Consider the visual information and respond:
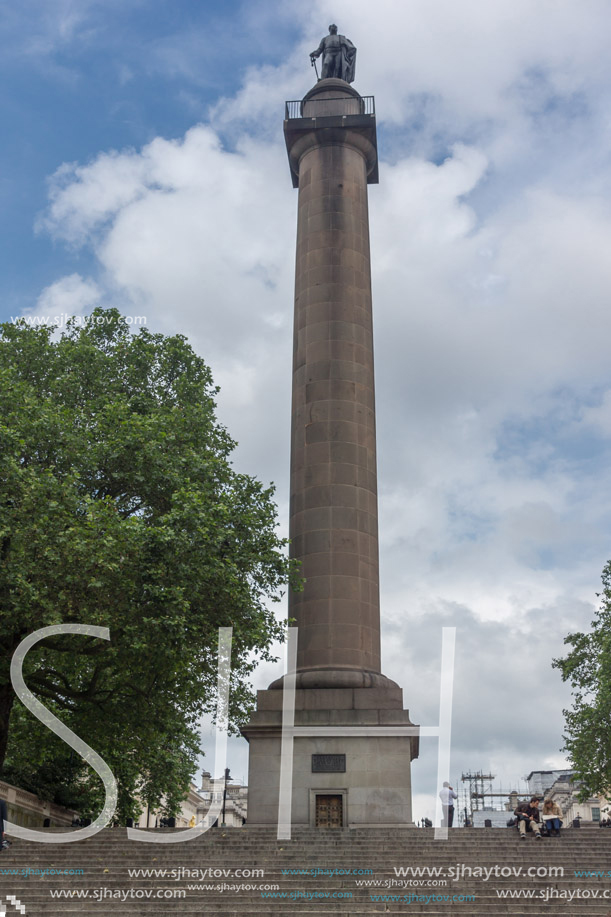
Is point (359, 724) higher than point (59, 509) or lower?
lower

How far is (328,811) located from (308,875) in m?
7.70

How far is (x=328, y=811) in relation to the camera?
2741 centimetres

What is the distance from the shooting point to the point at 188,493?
88.0 ft

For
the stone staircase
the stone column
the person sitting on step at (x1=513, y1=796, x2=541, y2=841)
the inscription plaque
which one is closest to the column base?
the inscription plaque

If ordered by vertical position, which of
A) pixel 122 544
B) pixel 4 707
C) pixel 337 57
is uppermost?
pixel 337 57

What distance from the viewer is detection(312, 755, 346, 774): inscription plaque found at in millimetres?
27672

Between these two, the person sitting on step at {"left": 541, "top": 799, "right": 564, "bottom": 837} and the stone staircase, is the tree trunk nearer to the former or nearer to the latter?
the stone staircase

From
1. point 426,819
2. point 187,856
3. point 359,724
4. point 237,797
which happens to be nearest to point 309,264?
point 359,724

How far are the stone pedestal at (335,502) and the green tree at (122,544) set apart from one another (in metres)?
1.67

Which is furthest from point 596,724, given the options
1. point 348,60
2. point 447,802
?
point 348,60

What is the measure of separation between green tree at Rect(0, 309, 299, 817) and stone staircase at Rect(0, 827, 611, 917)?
5231 millimetres

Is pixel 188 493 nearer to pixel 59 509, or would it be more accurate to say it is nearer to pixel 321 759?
pixel 59 509

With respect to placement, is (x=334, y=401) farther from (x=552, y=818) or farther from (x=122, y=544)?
(x=552, y=818)

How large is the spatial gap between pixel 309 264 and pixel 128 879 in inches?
884
